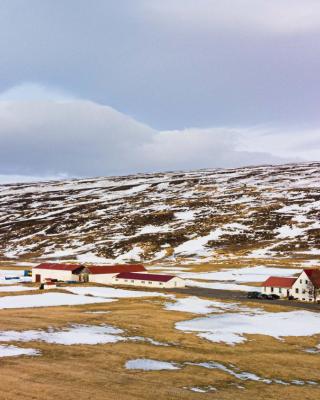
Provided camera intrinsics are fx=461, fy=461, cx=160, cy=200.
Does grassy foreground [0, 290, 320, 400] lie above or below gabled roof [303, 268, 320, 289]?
below

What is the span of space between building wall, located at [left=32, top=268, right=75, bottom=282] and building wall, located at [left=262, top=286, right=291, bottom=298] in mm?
35553

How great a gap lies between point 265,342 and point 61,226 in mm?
143951

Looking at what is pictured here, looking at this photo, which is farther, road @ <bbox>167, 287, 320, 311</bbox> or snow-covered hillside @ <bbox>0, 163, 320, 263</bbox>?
snow-covered hillside @ <bbox>0, 163, 320, 263</bbox>

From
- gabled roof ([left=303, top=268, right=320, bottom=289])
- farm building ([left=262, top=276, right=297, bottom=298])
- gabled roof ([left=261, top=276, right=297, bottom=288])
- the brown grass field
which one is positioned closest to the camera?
the brown grass field

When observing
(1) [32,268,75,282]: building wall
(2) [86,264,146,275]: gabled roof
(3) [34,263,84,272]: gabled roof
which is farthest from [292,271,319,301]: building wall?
(1) [32,268,75,282]: building wall

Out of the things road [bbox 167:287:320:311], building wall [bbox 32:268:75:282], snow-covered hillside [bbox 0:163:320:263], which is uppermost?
snow-covered hillside [bbox 0:163:320:263]

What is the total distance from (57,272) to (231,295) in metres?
36.0

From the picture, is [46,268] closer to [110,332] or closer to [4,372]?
[110,332]

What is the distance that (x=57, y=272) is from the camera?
Answer: 8888cm

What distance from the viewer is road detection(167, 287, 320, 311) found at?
62.4m

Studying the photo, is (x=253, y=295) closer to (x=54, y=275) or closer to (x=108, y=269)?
(x=108, y=269)

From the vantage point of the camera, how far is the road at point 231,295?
62428 millimetres

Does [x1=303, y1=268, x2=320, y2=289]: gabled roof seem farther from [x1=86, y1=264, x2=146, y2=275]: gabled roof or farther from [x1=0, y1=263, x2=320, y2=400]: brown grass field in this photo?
[x1=86, y1=264, x2=146, y2=275]: gabled roof

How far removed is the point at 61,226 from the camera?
573ft
